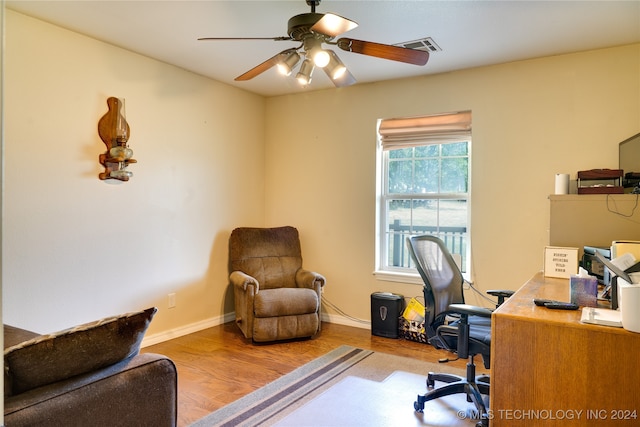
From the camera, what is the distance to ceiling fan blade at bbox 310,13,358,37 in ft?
6.23

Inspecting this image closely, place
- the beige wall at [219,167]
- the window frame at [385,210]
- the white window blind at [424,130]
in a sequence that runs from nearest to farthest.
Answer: the beige wall at [219,167]
the white window blind at [424,130]
the window frame at [385,210]

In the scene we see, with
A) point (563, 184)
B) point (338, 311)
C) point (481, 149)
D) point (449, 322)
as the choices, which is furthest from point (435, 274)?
point (338, 311)

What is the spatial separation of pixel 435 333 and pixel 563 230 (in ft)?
3.94

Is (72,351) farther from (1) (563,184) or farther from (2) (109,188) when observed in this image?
(1) (563,184)

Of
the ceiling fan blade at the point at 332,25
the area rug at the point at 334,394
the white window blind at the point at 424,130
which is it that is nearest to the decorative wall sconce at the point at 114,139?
the ceiling fan blade at the point at 332,25

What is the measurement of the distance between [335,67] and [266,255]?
2335mm

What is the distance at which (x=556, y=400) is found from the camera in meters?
1.46

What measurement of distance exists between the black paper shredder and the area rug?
486 millimetres

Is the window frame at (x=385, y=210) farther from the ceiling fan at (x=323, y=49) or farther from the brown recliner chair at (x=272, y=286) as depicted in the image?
the ceiling fan at (x=323, y=49)

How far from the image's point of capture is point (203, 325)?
4.03 metres

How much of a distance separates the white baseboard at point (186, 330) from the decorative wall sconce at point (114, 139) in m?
1.42

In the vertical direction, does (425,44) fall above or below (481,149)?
above

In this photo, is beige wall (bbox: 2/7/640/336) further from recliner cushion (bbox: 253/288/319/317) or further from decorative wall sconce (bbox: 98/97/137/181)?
recliner cushion (bbox: 253/288/319/317)

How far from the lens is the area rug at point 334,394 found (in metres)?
2.30
